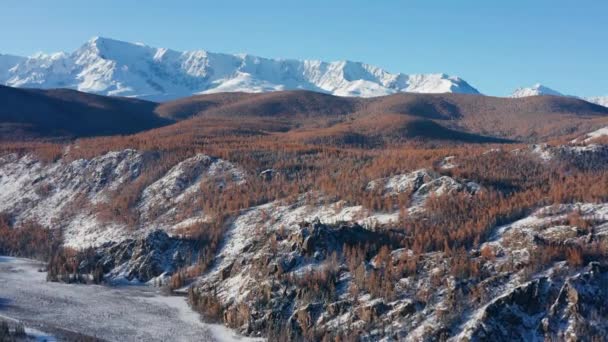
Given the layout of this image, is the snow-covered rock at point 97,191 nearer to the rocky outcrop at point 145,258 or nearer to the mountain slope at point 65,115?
the rocky outcrop at point 145,258

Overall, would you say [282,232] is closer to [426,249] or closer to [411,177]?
[426,249]

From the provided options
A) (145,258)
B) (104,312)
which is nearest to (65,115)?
(145,258)

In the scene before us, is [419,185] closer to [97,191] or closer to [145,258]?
[145,258]

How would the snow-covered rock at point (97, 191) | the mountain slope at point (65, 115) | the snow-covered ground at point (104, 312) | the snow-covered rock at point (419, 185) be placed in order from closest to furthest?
the snow-covered ground at point (104, 312), the snow-covered rock at point (419, 185), the snow-covered rock at point (97, 191), the mountain slope at point (65, 115)

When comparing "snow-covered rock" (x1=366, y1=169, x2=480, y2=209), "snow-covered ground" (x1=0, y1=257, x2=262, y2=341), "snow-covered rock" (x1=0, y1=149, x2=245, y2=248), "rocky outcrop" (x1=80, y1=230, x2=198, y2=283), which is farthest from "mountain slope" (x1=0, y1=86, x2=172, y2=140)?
"snow-covered rock" (x1=366, y1=169, x2=480, y2=209)

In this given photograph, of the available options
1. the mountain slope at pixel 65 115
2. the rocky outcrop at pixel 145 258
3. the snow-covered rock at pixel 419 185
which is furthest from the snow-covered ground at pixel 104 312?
the mountain slope at pixel 65 115

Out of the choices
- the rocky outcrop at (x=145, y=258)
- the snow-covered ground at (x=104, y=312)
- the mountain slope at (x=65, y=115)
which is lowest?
the snow-covered ground at (x=104, y=312)

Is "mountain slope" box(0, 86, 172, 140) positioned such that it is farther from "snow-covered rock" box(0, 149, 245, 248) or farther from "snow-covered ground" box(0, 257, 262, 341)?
"snow-covered ground" box(0, 257, 262, 341)
